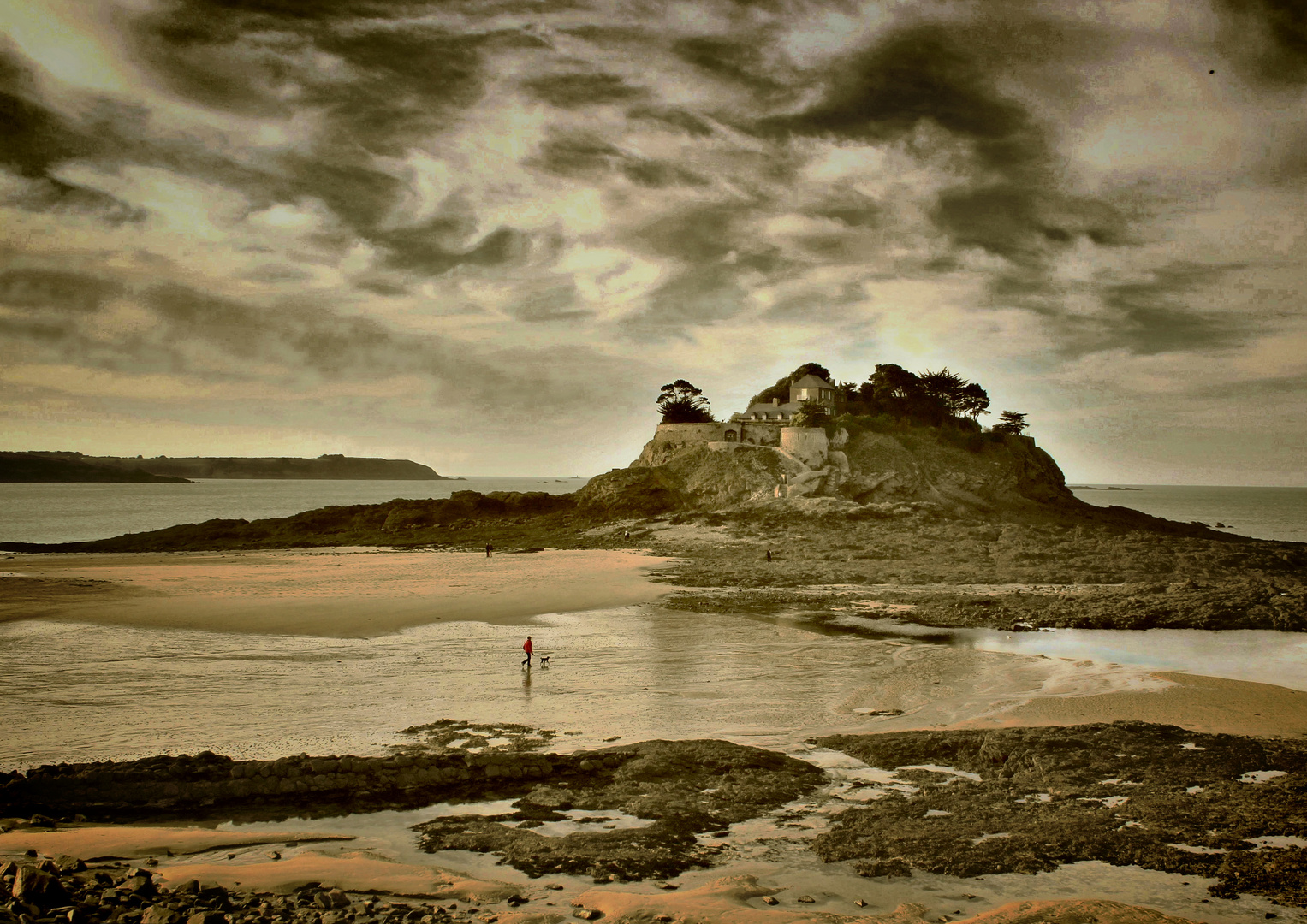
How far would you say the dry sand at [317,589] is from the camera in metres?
24.0

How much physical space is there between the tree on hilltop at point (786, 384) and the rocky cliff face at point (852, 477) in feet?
41.3

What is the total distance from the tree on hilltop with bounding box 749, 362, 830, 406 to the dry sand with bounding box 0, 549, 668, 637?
38.1 meters

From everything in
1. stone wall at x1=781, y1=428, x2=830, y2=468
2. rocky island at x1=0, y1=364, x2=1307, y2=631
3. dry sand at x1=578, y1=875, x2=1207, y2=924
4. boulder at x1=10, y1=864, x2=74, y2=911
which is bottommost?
dry sand at x1=578, y1=875, x2=1207, y2=924

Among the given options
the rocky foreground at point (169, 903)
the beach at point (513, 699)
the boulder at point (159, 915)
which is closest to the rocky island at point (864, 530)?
the beach at point (513, 699)

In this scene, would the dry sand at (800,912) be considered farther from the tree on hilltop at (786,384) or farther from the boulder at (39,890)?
the tree on hilltop at (786,384)

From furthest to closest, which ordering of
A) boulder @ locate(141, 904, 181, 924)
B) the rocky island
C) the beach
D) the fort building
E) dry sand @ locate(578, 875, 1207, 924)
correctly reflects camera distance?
the fort building
the rocky island
the beach
dry sand @ locate(578, 875, 1207, 924)
boulder @ locate(141, 904, 181, 924)

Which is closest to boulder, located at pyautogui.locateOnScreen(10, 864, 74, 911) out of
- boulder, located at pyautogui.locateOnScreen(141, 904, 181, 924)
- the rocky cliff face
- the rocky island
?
boulder, located at pyautogui.locateOnScreen(141, 904, 181, 924)

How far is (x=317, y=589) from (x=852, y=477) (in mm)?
41104

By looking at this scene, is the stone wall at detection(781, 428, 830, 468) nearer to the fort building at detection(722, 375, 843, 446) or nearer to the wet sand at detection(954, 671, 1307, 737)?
the fort building at detection(722, 375, 843, 446)

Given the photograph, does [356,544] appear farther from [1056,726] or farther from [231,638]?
[1056,726]

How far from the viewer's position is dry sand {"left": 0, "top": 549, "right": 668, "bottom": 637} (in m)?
24.0

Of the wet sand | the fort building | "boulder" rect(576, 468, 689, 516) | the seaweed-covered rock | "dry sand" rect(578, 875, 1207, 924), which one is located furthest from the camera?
the fort building

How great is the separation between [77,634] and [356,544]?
2892 cm

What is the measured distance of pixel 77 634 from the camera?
21.1 m
